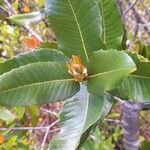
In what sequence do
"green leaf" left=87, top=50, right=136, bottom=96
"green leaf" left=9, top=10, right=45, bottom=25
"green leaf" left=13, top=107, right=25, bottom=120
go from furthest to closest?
"green leaf" left=13, top=107, right=25, bottom=120 < "green leaf" left=9, top=10, right=45, bottom=25 < "green leaf" left=87, top=50, right=136, bottom=96

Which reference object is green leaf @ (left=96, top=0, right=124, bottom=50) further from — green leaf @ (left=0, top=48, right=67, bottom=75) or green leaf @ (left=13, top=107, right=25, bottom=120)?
green leaf @ (left=13, top=107, right=25, bottom=120)

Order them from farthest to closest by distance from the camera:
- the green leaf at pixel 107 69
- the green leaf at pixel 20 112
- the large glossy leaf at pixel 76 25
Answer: the green leaf at pixel 20 112 → the large glossy leaf at pixel 76 25 → the green leaf at pixel 107 69

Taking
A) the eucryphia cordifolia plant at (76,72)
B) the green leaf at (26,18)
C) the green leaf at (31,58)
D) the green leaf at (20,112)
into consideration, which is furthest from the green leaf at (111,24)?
the green leaf at (20,112)

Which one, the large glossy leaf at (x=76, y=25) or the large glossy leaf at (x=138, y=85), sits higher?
the large glossy leaf at (x=76, y=25)

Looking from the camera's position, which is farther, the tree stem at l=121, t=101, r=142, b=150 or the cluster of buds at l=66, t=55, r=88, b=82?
the tree stem at l=121, t=101, r=142, b=150

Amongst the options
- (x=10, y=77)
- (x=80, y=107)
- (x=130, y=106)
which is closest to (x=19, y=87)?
(x=10, y=77)

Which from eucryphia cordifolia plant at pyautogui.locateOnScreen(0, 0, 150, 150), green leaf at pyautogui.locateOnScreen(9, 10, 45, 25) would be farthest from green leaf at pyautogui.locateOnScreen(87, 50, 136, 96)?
green leaf at pyautogui.locateOnScreen(9, 10, 45, 25)

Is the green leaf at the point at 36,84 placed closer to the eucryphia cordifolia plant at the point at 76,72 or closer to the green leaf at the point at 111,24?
the eucryphia cordifolia plant at the point at 76,72

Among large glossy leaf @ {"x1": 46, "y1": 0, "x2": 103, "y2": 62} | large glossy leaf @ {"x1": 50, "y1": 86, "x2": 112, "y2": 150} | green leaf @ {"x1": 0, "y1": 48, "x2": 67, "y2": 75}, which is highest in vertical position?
large glossy leaf @ {"x1": 46, "y1": 0, "x2": 103, "y2": 62}
